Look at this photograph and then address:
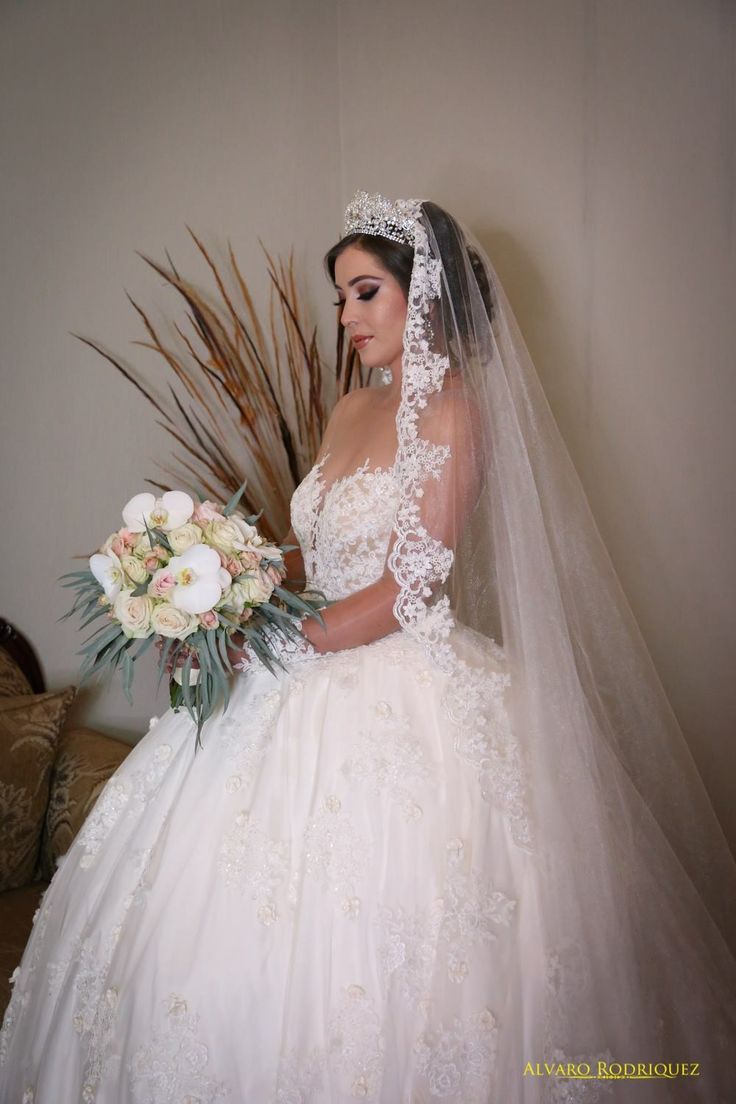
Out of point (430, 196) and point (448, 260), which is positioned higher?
point (430, 196)

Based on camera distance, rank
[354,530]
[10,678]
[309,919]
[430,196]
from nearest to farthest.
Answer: [309,919] → [354,530] → [10,678] → [430,196]

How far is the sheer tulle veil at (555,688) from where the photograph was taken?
1.66 meters

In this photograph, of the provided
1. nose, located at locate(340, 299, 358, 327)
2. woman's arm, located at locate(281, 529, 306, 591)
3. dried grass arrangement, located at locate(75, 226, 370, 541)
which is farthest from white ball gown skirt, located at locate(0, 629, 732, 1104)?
dried grass arrangement, located at locate(75, 226, 370, 541)

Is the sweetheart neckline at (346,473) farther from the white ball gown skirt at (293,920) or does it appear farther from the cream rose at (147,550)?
the cream rose at (147,550)

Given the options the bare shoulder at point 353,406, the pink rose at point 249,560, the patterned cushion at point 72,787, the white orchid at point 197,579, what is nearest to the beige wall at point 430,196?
the patterned cushion at point 72,787

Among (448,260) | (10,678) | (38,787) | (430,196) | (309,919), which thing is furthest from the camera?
(430,196)

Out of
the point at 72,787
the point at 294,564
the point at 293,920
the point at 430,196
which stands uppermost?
the point at 430,196

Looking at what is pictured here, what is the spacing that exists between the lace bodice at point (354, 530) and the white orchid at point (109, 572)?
57 centimetres

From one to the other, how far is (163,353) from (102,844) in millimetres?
1567

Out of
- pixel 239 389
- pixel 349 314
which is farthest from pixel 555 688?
pixel 239 389

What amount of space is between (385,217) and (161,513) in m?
0.91

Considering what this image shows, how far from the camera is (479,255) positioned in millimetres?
2049

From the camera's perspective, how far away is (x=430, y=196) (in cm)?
300

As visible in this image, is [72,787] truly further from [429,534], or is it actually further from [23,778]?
[429,534]
